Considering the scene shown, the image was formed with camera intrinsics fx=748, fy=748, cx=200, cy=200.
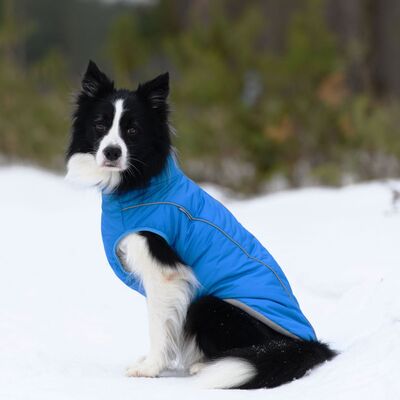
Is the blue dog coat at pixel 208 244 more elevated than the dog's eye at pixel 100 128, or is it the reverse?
the dog's eye at pixel 100 128

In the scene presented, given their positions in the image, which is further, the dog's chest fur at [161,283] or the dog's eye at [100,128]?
the dog's eye at [100,128]

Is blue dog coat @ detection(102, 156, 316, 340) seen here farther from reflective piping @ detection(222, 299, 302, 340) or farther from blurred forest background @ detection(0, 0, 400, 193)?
blurred forest background @ detection(0, 0, 400, 193)

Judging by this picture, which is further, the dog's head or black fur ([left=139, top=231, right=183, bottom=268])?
the dog's head

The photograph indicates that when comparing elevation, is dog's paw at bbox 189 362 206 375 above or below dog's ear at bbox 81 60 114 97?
below

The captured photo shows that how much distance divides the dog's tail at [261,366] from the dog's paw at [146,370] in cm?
29

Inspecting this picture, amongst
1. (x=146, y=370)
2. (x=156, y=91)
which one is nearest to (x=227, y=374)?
(x=146, y=370)

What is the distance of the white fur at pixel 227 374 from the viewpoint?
3611 mm

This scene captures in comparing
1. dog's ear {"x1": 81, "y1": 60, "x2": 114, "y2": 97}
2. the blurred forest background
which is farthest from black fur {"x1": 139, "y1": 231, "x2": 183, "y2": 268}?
the blurred forest background

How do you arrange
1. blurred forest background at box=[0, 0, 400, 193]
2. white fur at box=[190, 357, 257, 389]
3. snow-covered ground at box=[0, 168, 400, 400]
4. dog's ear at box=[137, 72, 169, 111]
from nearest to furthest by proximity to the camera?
snow-covered ground at box=[0, 168, 400, 400]
white fur at box=[190, 357, 257, 389]
dog's ear at box=[137, 72, 169, 111]
blurred forest background at box=[0, 0, 400, 193]

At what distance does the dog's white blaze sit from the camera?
390 centimetres

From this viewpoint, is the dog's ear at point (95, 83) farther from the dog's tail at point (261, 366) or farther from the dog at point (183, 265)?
the dog's tail at point (261, 366)

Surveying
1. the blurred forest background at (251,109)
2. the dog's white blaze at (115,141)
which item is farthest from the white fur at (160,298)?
the blurred forest background at (251,109)

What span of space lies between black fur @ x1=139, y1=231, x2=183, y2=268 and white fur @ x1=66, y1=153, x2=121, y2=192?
1.26ft

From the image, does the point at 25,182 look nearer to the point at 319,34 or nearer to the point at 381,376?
the point at 319,34
